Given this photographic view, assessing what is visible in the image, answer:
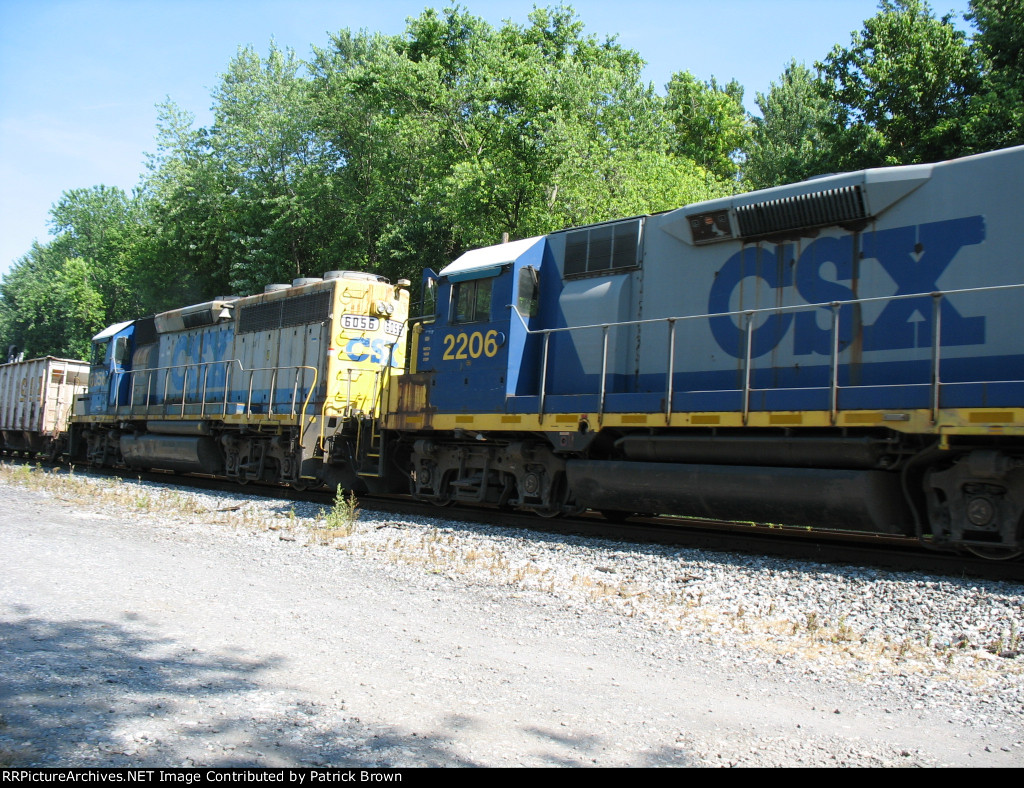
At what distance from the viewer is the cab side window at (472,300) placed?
9930 mm

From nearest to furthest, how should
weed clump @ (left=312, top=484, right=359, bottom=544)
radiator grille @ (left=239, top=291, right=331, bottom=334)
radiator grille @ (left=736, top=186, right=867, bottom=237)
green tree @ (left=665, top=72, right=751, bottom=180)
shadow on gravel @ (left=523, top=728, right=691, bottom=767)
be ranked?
shadow on gravel @ (left=523, top=728, right=691, bottom=767) → radiator grille @ (left=736, top=186, right=867, bottom=237) → weed clump @ (left=312, top=484, right=359, bottom=544) → radiator grille @ (left=239, top=291, right=331, bottom=334) → green tree @ (left=665, top=72, right=751, bottom=180)

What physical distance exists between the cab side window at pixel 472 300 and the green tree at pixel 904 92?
13.2 metres

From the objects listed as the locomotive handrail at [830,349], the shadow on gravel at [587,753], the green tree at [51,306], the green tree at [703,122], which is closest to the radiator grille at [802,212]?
the locomotive handrail at [830,349]

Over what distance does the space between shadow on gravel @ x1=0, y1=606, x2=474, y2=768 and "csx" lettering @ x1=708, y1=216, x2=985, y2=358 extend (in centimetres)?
582

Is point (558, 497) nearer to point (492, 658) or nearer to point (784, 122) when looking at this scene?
point (492, 658)

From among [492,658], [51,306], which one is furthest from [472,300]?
[51,306]

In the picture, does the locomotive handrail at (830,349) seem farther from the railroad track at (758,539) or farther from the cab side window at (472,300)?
the railroad track at (758,539)

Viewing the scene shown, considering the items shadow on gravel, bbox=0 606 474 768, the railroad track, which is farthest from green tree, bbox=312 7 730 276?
shadow on gravel, bbox=0 606 474 768

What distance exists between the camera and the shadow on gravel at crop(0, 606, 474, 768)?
9.25 ft

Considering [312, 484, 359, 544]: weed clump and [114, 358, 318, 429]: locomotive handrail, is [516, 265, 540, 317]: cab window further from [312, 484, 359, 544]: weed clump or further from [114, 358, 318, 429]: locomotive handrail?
[114, 358, 318, 429]: locomotive handrail

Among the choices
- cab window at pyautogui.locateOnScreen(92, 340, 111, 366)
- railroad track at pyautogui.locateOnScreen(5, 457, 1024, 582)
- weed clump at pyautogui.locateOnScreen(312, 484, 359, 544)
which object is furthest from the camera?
cab window at pyautogui.locateOnScreen(92, 340, 111, 366)

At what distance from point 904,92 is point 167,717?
21.9 metres

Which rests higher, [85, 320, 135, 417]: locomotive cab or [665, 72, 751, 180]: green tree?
[665, 72, 751, 180]: green tree
